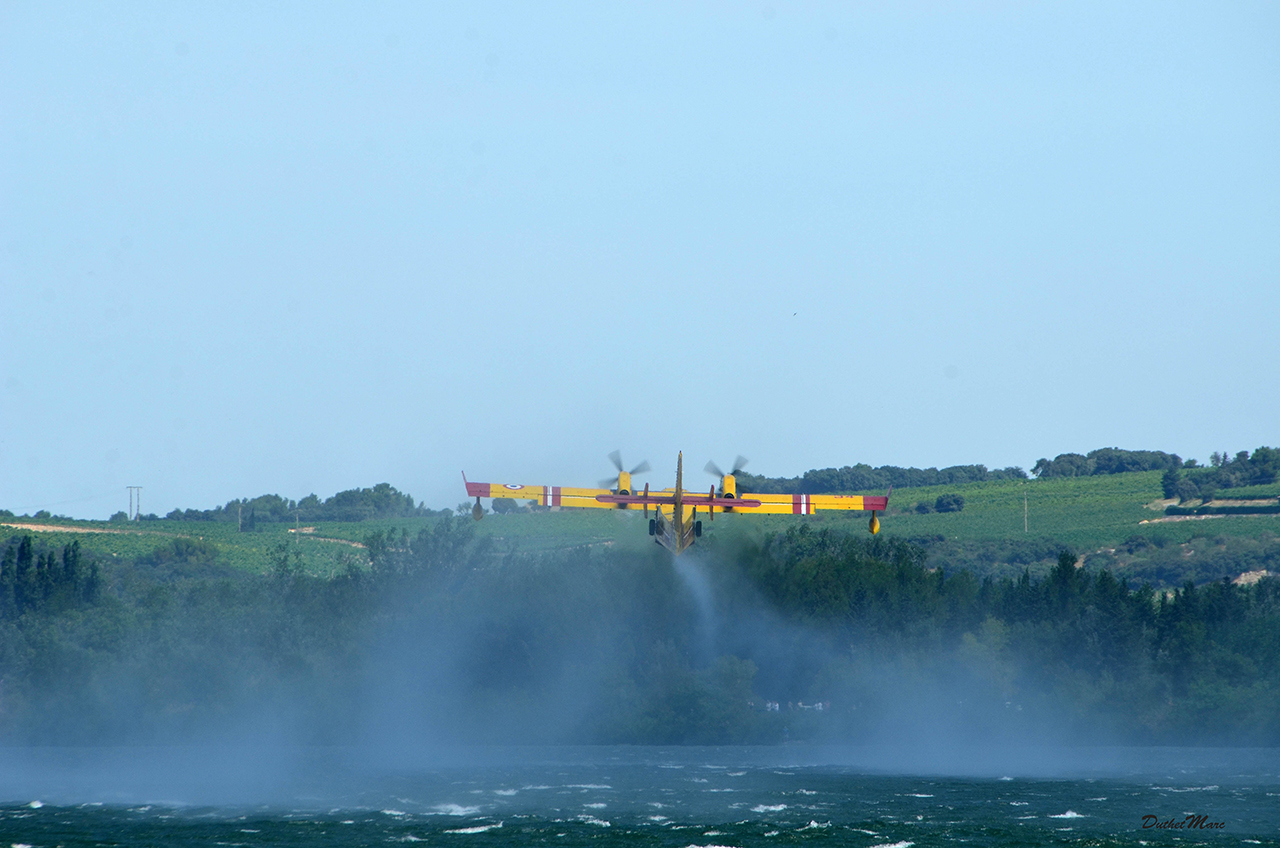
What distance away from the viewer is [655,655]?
418 feet

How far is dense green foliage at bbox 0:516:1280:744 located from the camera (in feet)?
390

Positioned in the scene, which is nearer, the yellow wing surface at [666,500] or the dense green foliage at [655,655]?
the yellow wing surface at [666,500]

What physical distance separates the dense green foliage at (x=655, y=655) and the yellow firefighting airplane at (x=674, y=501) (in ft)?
165

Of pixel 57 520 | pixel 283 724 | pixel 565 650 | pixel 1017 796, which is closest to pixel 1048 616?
pixel 1017 796

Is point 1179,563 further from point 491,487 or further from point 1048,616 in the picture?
point 491,487

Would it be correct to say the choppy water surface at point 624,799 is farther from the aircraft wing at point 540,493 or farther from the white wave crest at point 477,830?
the aircraft wing at point 540,493

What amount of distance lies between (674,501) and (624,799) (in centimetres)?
3161

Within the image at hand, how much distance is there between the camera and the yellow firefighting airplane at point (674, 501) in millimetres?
69312

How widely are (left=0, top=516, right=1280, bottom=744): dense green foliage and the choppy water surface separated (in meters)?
4.55

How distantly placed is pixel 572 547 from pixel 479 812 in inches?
2345

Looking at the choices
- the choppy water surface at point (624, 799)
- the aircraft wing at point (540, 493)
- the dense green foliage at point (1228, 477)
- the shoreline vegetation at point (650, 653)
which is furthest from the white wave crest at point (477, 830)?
the dense green foliage at point (1228, 477)

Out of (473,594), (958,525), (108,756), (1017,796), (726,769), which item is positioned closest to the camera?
(1017,796)

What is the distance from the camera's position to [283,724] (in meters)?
126

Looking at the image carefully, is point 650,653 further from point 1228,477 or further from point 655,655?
point 1228,477
